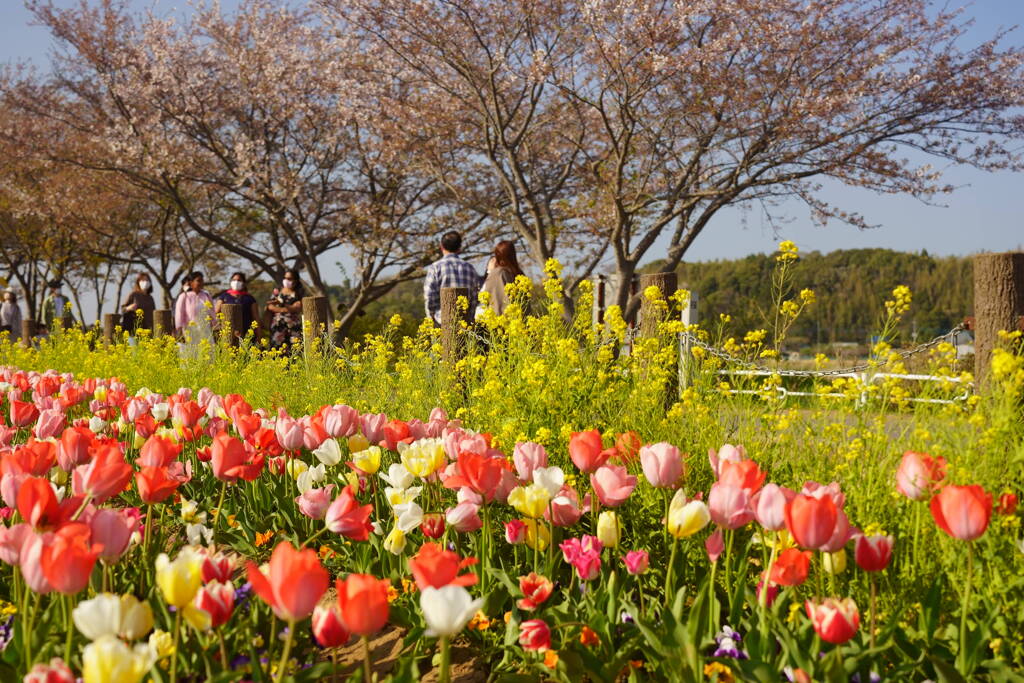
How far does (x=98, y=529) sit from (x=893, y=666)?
162 centimetres

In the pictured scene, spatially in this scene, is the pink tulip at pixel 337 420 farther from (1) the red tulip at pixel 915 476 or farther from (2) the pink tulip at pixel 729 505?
(1) the red tulip at pixel 915 476

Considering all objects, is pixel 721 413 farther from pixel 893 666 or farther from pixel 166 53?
pixel 166 53

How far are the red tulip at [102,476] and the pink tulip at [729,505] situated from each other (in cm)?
127

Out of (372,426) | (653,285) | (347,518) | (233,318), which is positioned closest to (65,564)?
(347,518)

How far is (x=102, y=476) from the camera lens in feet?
6.25

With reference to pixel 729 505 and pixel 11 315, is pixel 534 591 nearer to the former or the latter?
pixel 729 505

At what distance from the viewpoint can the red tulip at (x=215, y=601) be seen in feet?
4.85

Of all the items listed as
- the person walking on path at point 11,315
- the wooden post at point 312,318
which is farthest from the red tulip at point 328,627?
the person walking on path at point 11,315

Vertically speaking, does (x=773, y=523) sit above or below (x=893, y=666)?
above

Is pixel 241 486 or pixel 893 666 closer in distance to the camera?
pixel 893 666

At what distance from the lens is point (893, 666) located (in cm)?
186

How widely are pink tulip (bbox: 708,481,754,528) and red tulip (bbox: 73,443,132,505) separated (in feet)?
4.15

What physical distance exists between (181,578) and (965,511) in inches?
53.1

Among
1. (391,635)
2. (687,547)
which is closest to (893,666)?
(687,547)
